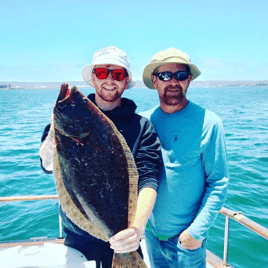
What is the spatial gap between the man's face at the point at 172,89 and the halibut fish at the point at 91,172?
1.11m

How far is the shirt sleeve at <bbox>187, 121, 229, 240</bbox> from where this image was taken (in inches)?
107

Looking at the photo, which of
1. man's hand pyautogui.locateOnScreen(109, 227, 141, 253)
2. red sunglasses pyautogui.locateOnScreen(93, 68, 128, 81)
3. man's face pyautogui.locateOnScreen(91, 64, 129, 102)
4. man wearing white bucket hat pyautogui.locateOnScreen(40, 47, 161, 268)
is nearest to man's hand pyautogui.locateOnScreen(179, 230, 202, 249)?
man wearing white bucket hat pyautogui.locateOnScreen(40, 47, 161, 268)

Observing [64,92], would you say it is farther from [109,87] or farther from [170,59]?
[170,59]

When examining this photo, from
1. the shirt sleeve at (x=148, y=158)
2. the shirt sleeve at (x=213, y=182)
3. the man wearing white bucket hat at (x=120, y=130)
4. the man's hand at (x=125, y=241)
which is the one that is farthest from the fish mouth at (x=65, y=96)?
the shirt sleeve at (x=213, y=182)

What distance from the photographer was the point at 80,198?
2.09 meters

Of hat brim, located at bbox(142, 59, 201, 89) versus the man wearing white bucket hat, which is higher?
hat brim, located at bbox(142, 59, 201, 89)

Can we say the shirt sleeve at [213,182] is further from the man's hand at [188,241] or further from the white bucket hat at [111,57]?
the white bucket hat at [111,57]

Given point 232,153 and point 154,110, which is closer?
point 154,110

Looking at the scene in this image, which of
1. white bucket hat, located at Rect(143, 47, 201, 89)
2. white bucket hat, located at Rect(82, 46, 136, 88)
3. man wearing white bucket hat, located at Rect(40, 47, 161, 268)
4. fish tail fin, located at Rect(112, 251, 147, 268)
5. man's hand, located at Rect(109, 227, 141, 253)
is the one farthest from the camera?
white bucket hat, located at Rect(143, 47, 201, 89)

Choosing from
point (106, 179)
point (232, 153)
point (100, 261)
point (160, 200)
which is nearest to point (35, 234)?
point (100, 261)

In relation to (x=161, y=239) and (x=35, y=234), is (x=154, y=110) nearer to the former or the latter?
(x=161, y=239)

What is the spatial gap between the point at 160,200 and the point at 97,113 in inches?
55.5

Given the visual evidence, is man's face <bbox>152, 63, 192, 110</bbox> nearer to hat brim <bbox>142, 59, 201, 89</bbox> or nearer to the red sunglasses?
hat brim <bbox>142, 59, 201, 89</bbox>

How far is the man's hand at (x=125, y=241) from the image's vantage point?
1947 mm
